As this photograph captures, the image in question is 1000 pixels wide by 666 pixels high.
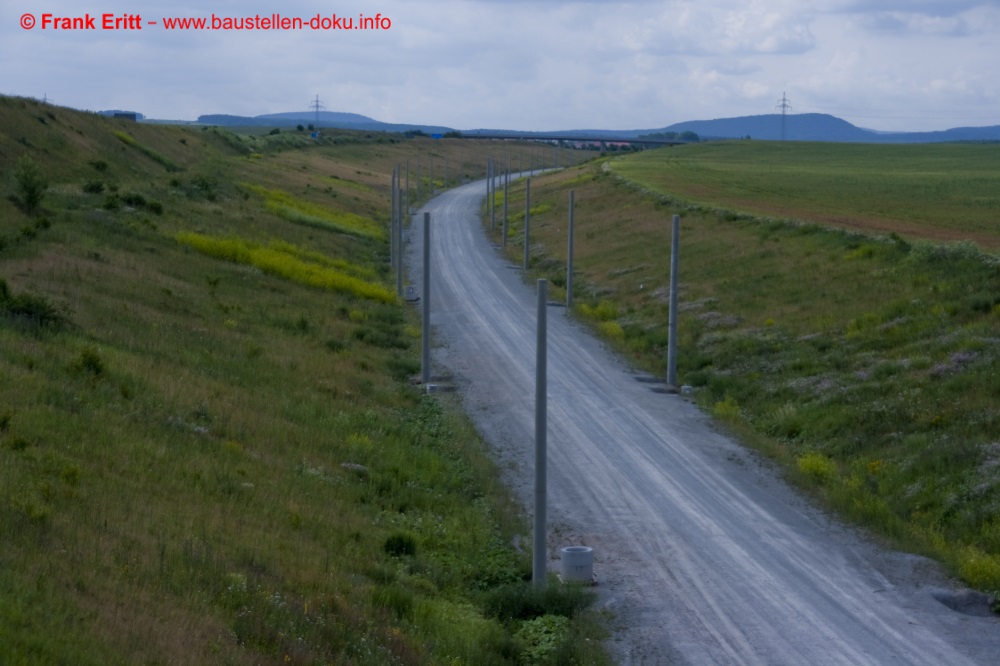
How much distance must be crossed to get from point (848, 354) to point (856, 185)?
230 feet

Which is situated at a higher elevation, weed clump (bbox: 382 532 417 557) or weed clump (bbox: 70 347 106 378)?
weed clump (bbox: 70 347 106 378)

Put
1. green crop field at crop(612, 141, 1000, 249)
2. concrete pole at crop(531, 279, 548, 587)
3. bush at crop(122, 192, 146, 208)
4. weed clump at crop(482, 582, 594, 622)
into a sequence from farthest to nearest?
green crop field at crop(612, 141, 1000, 249) → bush at crop(122, 192, 146, 208) → concrete pole at crop(531, 279, 548, 587) → weed clump at crop(482, 582, 594, 622)

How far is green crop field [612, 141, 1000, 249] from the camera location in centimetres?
5988

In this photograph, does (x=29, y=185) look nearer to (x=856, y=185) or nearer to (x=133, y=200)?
(x=133, y=200)

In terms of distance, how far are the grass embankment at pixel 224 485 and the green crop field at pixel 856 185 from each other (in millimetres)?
31242

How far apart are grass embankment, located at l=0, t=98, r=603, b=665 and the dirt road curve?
1.25 meters

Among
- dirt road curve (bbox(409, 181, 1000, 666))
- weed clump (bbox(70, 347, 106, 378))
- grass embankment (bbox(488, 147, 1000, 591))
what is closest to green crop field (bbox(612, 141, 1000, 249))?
grass embankment (bbox(488, 147, 1000, 591))

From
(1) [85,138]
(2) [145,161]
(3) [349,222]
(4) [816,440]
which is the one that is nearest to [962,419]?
(4) [816,440]

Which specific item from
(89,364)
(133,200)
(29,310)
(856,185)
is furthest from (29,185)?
(856,185)

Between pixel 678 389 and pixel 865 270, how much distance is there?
363 inches

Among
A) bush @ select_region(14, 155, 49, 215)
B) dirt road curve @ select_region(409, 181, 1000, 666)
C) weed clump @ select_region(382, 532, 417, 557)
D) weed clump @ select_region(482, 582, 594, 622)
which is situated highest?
bush @ select_region(14, 155, 49, 215)

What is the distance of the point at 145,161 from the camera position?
7925cm

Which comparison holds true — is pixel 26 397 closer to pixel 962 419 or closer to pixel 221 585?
pixel 221 585

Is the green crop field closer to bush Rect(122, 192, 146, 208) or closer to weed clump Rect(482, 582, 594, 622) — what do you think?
bush Rect(122, 192, 146, 208)
